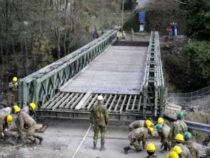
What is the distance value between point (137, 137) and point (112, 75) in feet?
24.5

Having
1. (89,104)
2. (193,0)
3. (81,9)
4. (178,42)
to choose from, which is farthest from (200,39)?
(89,104)

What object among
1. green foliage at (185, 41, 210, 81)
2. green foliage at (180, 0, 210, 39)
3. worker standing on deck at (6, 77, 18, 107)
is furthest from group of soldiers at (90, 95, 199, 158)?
green foliage at (180, 0, 210, 39)

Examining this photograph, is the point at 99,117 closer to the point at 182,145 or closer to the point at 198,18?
the point at 182,145

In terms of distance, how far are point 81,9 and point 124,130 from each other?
18.5m

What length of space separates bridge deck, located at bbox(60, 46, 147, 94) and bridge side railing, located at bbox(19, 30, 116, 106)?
0.28 m

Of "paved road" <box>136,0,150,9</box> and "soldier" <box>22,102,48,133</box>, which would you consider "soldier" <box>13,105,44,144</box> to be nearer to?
"soldier" <box>22,102,48,133</box>

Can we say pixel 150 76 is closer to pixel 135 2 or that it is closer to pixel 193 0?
pixel 193 0

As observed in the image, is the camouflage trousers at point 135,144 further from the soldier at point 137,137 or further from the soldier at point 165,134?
the soldier at point 165,134

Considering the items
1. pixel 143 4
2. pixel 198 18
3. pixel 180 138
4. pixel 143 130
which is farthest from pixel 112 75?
pixel 143 4

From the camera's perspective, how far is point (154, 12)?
123 feet

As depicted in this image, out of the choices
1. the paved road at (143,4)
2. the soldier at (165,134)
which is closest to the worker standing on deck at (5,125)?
the soldier at (165,134)

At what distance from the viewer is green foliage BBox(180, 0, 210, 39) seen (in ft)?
78.4

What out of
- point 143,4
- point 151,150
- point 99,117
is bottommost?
point 151,150

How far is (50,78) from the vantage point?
13.9m
